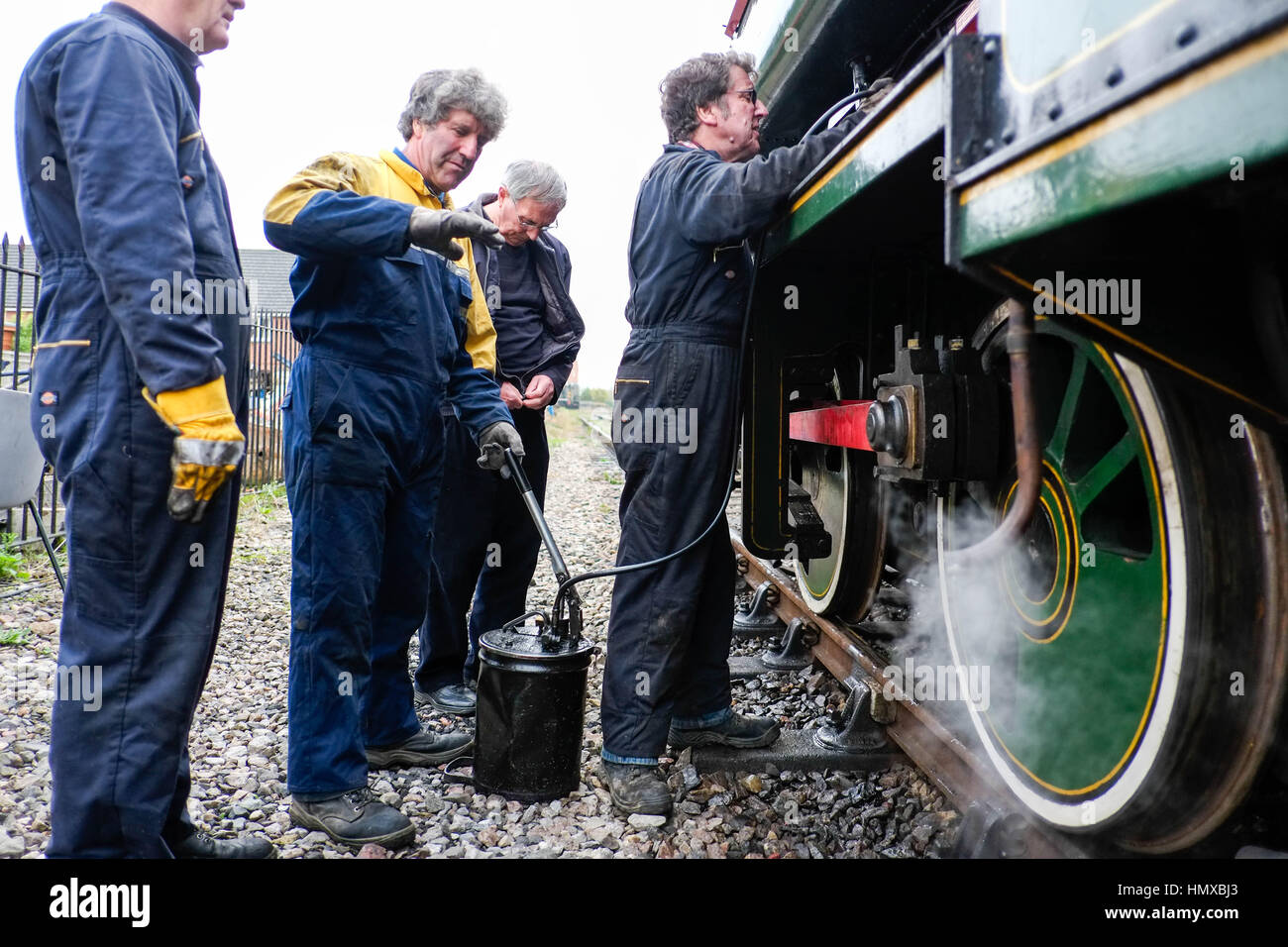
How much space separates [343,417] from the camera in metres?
2.26

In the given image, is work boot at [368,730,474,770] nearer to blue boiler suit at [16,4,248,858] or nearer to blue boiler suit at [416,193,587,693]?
blue boiler suit at [416,193,587,693]

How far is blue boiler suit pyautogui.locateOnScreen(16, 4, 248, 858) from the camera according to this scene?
1586 mm

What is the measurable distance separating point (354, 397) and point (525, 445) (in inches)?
56.1

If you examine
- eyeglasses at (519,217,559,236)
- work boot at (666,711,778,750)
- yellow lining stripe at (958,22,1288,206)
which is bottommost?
work boot at (666,711,778,750)

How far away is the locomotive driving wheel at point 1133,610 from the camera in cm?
151

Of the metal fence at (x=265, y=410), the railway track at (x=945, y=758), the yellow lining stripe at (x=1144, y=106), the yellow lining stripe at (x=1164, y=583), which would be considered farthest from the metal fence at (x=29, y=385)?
the railway track at (x=945, y=758)

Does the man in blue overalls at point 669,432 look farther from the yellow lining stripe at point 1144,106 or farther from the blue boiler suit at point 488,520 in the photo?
the yellow lining stripe at point 1144,106

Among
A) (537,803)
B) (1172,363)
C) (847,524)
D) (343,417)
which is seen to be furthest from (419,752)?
(1172,363)

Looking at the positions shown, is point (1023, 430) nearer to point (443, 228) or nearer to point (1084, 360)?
point (1084, 360)

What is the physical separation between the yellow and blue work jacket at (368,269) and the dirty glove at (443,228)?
0.03 metres

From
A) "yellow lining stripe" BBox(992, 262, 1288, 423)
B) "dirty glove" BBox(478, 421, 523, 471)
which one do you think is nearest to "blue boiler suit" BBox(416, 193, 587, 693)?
"dirty glove" BBox(478, 421, 523, 471)
